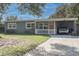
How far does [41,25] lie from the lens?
1177 centimetres

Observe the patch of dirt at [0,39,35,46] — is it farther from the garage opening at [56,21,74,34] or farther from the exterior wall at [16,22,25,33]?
the garage opening at [56,21,74,34]

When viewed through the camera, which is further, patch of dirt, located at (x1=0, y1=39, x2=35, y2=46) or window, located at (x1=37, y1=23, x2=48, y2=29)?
window, located at (x1=37, y1=23, x2=48, y2=29)

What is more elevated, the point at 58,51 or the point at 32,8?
the point at 32,8

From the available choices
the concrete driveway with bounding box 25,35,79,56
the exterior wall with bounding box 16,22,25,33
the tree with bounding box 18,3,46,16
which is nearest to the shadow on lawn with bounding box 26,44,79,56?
the concrete driveway with bounding box 25,35,79,56

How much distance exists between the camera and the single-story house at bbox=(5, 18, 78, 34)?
37.3 ft

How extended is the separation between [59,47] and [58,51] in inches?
15.2

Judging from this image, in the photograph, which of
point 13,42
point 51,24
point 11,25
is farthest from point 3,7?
point 51,24

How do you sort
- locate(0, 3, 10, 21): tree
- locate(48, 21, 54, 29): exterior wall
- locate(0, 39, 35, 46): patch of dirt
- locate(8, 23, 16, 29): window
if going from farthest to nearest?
1. locate(8, 23, 16, 29): window
2. locate(48, 21, 54, 29): exterior wall
3. locate(0, 39, 35, 46): patch of dirt
4. locate(0, 3, 10, 21): tree

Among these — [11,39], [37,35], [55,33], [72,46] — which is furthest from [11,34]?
[72,46]

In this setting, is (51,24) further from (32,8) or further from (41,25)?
(32,8)

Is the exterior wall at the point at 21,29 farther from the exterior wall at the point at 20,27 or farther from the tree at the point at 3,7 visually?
the tree at the point at 3,7

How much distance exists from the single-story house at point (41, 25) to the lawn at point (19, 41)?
312 mm

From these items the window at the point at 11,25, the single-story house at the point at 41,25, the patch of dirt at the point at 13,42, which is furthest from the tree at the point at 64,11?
the window at the point at 11,25

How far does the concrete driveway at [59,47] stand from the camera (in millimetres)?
10633
